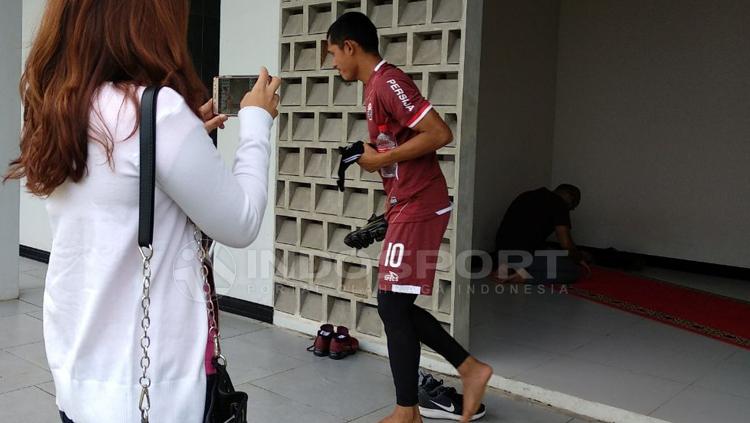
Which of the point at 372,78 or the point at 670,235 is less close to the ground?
the point at 372,78

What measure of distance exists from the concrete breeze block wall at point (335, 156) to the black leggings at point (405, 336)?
716 mm

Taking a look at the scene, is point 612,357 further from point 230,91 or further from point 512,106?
point 512,106

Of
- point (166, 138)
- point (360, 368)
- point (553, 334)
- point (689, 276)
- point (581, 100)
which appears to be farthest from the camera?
point (581, 100)

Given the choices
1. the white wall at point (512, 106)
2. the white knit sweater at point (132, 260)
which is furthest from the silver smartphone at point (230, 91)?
the white wall at point (512, 106)

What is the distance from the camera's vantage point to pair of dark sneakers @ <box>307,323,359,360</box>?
3.78 meters

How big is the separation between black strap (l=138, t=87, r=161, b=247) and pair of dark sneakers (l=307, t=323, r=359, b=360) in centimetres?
274

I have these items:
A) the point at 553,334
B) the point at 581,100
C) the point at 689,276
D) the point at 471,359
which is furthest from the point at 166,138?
the point at 581,100

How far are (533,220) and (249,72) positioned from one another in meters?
2.72

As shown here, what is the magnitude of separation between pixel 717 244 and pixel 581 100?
195 cm

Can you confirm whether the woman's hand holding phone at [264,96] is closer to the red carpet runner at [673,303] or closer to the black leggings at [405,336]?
the black leggings at [405,336]

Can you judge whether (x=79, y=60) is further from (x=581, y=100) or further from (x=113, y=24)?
(x=581, y=100)

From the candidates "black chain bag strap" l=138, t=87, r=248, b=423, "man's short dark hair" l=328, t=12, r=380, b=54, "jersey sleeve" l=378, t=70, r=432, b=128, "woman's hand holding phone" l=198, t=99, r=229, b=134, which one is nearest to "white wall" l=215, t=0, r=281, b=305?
"man's short dark hair" l=328, t=12, r=380, b=54

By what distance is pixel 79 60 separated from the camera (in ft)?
3.77

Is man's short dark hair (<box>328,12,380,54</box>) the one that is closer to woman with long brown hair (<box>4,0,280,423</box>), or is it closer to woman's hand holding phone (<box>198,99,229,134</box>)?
woman's hand holding phone (<box>198,99,229,134</box>)
